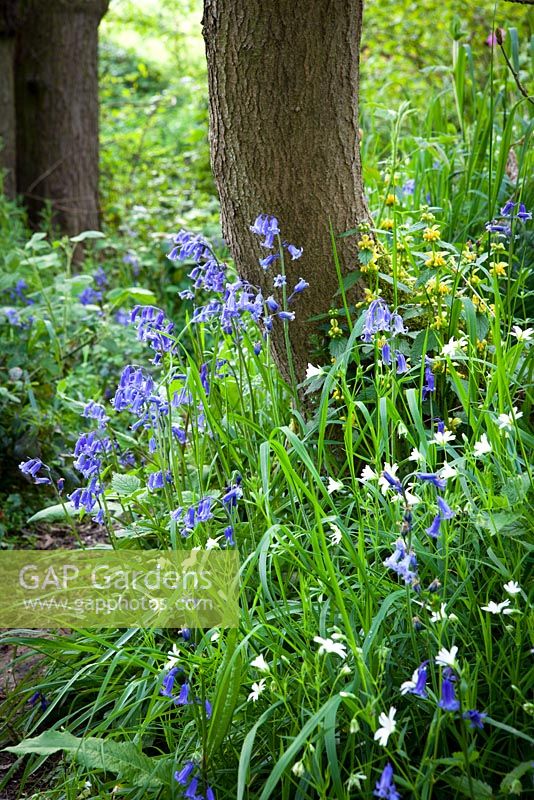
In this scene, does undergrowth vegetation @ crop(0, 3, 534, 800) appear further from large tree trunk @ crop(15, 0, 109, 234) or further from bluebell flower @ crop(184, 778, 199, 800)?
large tree trunk @ crop(15, 0, 109, 234)

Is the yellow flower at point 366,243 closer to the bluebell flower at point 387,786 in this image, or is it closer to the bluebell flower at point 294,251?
the bluebell flower at point 294,251

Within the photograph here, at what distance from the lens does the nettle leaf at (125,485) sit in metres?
2.43

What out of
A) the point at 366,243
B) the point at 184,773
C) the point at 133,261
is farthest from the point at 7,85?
the point at 184,773

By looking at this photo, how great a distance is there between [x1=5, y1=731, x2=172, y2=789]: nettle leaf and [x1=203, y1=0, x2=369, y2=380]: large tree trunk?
1294mm

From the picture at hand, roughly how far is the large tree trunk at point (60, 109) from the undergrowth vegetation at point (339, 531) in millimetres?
3375

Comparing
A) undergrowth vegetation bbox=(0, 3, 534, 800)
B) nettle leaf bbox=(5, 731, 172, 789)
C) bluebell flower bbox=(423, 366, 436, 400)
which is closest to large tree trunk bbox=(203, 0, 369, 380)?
undergrowth vegetation bbox=(0, 3, 534, 800)

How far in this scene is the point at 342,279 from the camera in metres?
2.63

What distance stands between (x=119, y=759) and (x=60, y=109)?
5746mm

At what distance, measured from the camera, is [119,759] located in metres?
1.80

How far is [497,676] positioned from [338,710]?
35 centimetres

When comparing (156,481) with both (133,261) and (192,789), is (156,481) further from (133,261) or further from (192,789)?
(133,261)

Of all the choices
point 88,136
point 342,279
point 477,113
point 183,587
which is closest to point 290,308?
point 342,279

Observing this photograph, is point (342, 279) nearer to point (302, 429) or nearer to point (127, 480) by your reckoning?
point (302, 429)

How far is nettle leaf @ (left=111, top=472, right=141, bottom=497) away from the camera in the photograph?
95.6 inches
